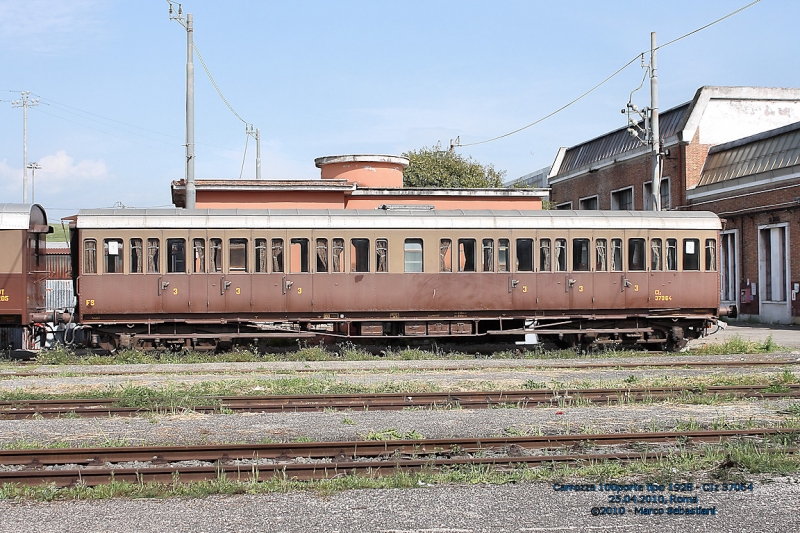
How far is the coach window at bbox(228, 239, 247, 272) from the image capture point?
18969mm

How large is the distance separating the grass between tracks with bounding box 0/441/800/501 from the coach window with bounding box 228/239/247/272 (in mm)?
11227

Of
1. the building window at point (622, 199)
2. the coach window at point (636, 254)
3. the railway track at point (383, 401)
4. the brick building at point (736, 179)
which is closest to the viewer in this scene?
the railway track at point (383, 401)

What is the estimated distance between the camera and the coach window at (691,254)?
66.2 ft

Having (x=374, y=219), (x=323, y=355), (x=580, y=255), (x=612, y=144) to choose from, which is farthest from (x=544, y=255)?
(x=612, y=144)

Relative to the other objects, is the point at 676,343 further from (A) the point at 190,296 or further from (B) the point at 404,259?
(A) the point at 190,296

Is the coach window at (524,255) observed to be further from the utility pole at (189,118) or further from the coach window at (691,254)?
the utility pole at (189,118)

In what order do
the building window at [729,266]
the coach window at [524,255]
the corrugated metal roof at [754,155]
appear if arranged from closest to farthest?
the coach window at [524,255] < the corrugated metal roof at [754,155] < the building window at [729,266]

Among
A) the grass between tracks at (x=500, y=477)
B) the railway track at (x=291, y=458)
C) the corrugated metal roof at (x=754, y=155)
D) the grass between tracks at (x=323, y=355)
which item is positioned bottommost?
the grass between tracks at (x=500, y=477)

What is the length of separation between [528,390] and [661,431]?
3508 mm

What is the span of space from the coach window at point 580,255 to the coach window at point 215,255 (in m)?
8.51

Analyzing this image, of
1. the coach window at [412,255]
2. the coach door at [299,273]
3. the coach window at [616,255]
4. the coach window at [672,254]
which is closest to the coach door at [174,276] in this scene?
the coach door at [299,273]

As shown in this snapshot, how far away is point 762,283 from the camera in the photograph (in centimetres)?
3061

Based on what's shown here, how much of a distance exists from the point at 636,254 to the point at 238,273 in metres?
9.70

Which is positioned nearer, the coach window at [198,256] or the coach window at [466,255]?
the coach window at [198,256]
